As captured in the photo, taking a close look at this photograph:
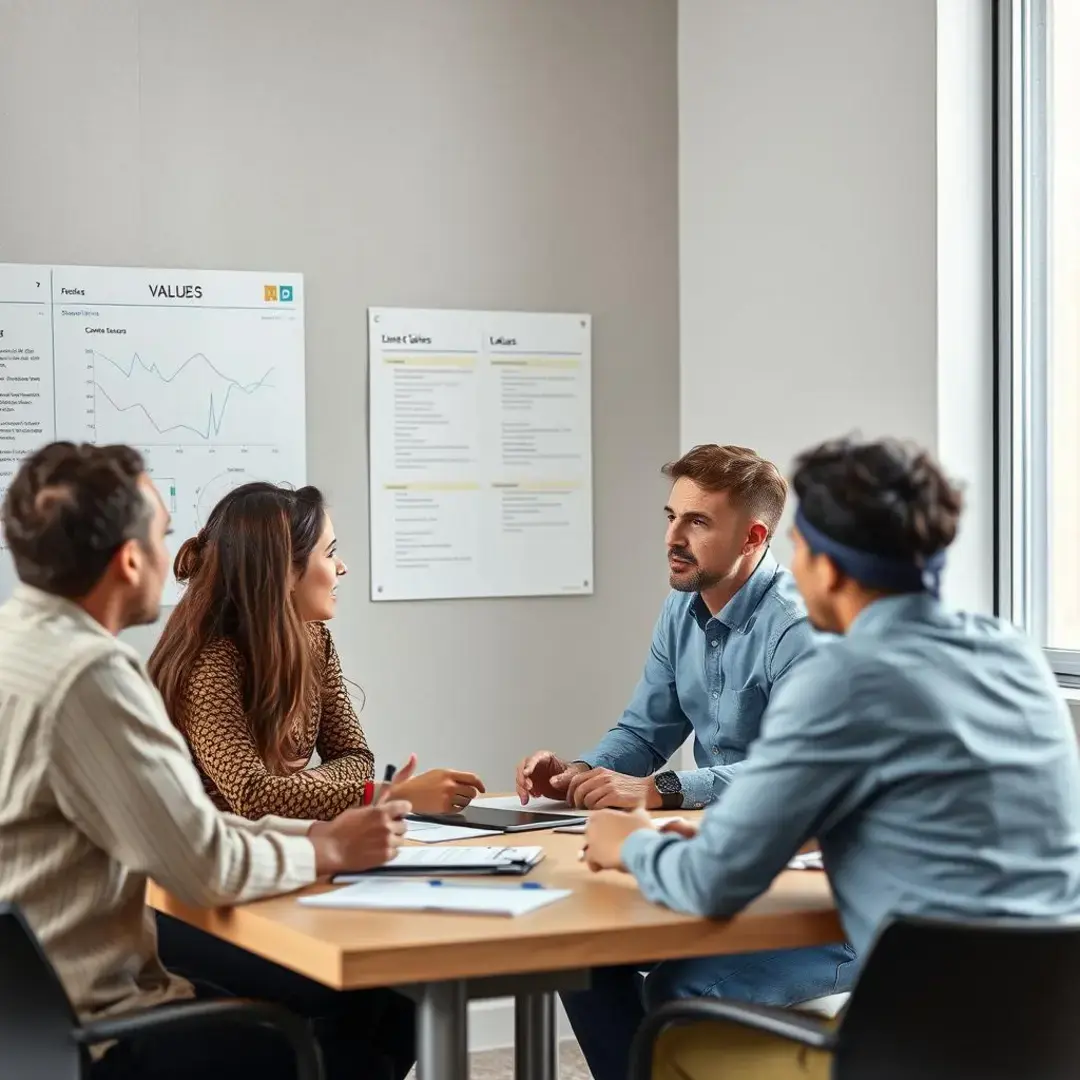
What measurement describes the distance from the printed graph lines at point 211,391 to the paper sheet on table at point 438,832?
1.63m

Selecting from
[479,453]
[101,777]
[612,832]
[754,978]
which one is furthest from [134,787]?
[479,453]

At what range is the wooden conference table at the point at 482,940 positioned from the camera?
1713 millimetres

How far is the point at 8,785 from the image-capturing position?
1.87m

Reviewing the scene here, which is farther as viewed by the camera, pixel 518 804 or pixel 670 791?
pixel 518 804

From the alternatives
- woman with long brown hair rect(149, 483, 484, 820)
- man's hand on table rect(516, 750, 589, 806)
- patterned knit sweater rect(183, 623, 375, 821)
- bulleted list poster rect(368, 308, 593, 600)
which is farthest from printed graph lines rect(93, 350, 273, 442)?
man's hand on table rect(516, 750, 589, 806)

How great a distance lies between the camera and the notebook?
2.11 m

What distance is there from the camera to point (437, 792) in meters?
2.65

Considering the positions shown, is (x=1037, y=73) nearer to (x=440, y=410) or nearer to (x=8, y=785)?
(x=440, y=410)

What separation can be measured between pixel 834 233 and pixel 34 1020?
8.96 feet

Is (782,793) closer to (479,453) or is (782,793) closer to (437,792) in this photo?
(437,792)

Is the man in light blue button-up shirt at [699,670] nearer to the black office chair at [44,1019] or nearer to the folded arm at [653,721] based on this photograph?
the folded arm at [653,721]

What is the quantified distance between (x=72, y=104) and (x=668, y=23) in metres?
1.72

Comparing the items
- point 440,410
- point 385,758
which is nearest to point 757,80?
point 440,410

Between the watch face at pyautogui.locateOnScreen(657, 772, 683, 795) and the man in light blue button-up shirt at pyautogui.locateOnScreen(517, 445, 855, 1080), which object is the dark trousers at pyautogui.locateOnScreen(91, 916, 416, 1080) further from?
the watch face at pyautogui.locateOnScreen(657, 772, 683, 795)
